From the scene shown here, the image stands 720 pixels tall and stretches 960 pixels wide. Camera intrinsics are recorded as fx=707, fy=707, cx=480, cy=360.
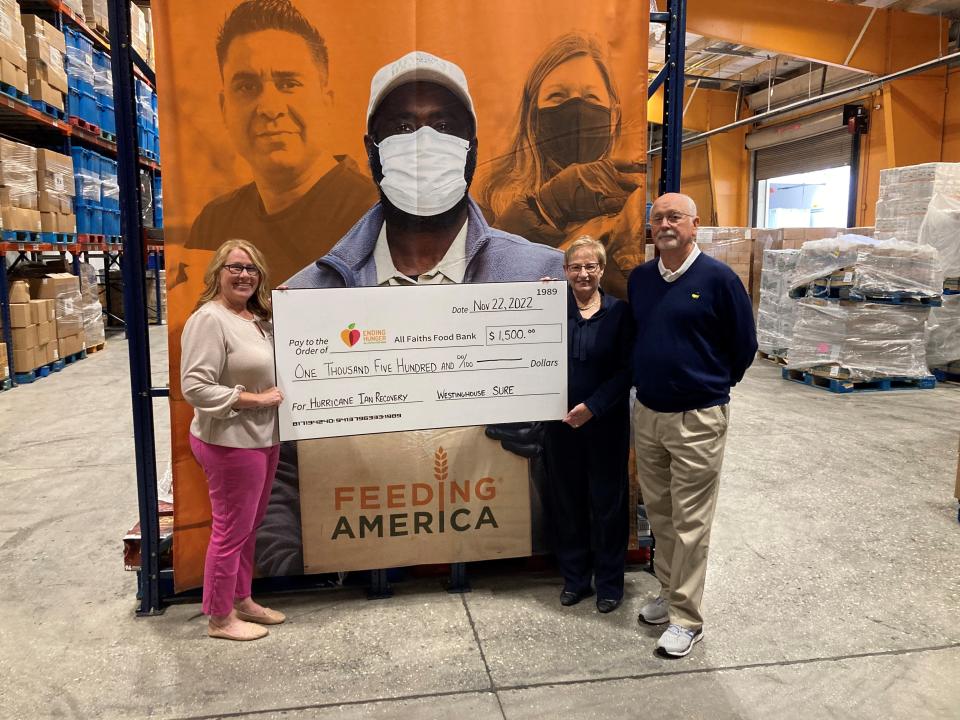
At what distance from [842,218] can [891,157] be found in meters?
3.25

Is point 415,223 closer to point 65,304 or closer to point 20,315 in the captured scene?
point 20,315

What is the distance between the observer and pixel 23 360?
27.4 feet

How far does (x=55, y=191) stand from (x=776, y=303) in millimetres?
9858

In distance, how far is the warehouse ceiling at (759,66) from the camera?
12.3m

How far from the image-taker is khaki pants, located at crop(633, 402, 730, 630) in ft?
9.33

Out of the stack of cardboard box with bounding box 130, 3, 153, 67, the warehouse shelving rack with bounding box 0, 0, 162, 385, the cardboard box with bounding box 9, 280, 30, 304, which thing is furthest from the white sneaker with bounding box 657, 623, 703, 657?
the stack of cardboard box with bounding box 130, 3, 153, 67

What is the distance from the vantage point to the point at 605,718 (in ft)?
8.30

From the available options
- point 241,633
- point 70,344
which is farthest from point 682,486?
point 70,344

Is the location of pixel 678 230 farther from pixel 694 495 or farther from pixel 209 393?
pixel 209 393

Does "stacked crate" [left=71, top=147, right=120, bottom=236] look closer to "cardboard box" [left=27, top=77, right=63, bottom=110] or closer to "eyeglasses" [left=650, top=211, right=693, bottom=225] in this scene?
"cardboard box" [left=27, top=77, right=63, bottom=110]

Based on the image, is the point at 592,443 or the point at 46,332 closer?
the point at 592,443

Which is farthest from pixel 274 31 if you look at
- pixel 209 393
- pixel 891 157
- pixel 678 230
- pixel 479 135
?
pixel 891 157

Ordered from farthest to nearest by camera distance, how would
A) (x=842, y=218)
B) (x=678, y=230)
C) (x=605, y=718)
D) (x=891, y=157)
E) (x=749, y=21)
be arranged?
Answer: (x=842, y=218)
(x=891, y=157)
(x=749, y=21)
(x=678, y=230)
(x=605, y=718)

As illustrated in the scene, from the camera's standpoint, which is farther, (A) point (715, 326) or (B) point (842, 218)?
(B) point (842, 218)
